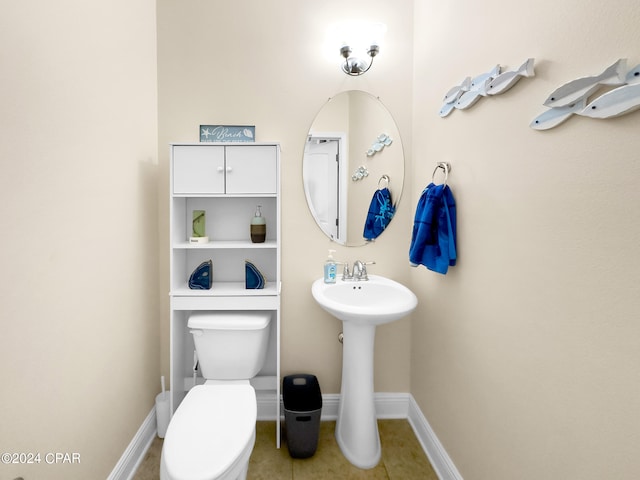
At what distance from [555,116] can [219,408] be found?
1.54 meters

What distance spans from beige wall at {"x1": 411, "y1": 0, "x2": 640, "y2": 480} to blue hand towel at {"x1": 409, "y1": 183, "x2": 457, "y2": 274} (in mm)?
50

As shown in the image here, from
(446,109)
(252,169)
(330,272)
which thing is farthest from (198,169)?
(446,109)

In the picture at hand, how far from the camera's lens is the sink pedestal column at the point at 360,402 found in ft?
5.74

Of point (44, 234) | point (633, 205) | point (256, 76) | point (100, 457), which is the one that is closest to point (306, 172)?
point (256, 76)

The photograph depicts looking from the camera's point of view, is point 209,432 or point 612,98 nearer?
point 612,98

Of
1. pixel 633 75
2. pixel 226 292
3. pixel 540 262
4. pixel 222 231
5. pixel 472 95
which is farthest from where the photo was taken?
pixel 222 231

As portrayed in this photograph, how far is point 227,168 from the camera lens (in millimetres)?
1779

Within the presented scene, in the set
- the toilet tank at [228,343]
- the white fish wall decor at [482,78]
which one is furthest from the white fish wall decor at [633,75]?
Result: the toilet tank at [228,343]

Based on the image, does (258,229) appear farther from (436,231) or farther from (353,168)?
(436,231)

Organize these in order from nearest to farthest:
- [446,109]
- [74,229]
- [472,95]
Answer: [74,229]
[472,95]
[446,109]

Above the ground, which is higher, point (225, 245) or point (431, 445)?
point (225, 245)

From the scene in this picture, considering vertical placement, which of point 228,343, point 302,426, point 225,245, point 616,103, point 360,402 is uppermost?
point 616,103

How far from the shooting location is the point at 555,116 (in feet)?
3.05

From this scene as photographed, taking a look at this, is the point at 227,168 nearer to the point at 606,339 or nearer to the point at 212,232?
the point at 212,232
